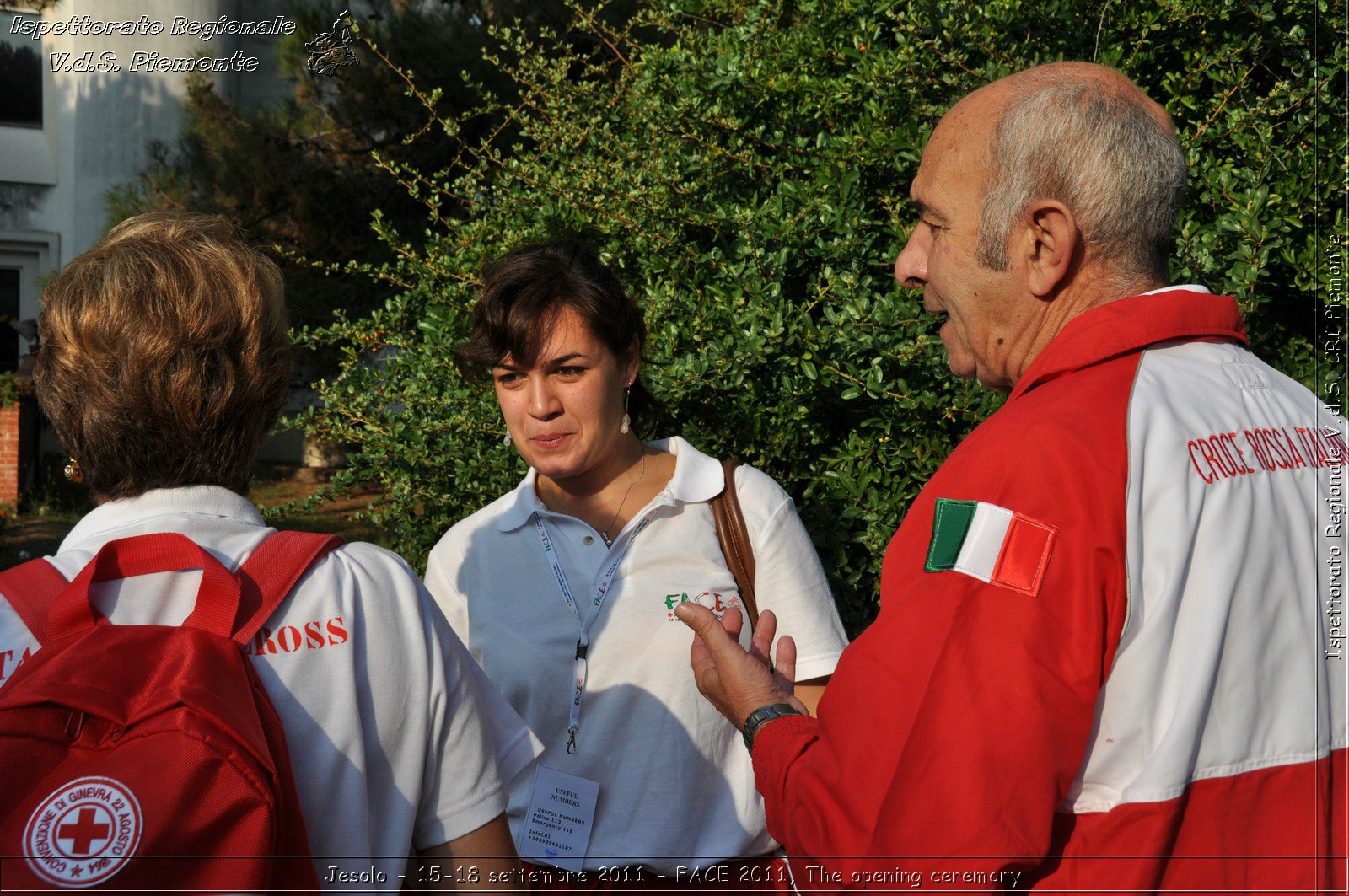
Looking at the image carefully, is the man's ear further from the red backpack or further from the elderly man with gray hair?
the red backpack

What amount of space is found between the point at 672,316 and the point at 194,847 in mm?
2590

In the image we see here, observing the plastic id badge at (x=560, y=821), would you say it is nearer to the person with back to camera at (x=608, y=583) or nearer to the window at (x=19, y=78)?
the person with back to camera at (x=608, y=583)

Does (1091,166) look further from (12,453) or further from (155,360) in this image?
(12,453)

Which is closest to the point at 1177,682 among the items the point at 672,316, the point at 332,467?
the point at 672,316

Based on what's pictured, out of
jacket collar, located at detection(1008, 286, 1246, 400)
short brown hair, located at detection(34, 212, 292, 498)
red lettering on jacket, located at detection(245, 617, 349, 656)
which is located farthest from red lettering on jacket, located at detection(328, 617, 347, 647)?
jacket collar, located at detection(1008, 286, 1246, 400)

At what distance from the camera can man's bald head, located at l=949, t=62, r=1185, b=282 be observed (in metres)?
1.59

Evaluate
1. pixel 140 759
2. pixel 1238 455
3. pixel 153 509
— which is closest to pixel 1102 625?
pixel 1238 455

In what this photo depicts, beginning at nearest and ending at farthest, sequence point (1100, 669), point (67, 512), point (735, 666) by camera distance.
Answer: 1. point (1100, 669)
2. point (735, 666)
3. point (67, 512)

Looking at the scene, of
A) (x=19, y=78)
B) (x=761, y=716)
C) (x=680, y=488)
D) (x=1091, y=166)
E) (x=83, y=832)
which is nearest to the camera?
(x=83, y=832)

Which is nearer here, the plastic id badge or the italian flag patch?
the italian flag patch

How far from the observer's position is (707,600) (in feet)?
8.39

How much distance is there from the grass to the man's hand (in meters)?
6.53

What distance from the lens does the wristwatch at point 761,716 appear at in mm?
1677

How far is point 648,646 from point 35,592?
139 centimetres
